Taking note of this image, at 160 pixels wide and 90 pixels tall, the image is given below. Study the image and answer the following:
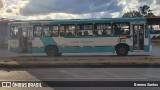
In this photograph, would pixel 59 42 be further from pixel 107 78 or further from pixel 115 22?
pixel 107 78

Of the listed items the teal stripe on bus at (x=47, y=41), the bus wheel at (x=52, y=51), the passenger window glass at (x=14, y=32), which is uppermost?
the passenger window glass at (x=14, y=32)

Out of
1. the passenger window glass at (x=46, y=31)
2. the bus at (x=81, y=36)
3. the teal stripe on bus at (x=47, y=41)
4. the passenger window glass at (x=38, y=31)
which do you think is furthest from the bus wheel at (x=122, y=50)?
the passenger window glass at (x=38, y=31)

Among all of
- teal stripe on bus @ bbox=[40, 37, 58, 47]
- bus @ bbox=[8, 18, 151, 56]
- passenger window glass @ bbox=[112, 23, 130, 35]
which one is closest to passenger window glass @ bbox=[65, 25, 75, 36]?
bus @ bbox=[8, 18, 151, 56]

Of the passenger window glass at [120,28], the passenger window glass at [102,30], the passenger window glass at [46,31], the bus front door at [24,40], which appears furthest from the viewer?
the bus front door at [24,40]

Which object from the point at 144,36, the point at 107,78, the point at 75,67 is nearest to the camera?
the point at 107,78

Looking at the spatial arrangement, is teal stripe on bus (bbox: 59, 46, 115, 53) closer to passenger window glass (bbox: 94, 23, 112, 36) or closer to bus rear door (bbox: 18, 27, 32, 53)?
passenger window glass (bbox: 94, 23, 112, 36)

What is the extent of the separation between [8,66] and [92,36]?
10165 mm

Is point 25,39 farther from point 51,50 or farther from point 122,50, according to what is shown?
point 122,50

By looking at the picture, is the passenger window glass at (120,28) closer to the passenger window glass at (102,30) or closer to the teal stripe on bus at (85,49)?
the passenger window glass at (102,30)

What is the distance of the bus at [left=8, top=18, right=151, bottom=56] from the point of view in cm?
2644

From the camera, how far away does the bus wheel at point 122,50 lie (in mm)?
26172

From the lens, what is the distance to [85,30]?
2739 cm

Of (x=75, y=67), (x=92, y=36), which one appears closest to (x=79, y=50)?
(x=92, y=36)

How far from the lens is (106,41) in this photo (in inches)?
1057
